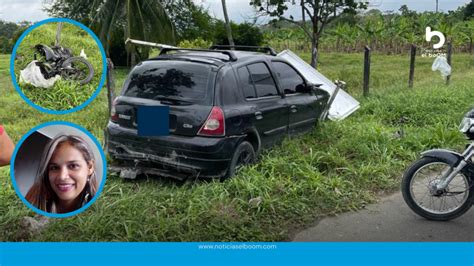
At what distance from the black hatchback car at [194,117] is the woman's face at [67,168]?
263mm

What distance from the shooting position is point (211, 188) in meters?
1.90

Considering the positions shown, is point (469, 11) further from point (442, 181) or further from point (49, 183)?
point (49, 183)

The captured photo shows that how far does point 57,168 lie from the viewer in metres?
1.53

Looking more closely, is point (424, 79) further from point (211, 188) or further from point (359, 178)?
point (211, 188)

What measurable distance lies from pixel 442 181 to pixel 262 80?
37.9 inches

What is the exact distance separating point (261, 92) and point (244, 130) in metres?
0.34

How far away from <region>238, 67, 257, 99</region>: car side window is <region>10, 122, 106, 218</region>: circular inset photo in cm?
82

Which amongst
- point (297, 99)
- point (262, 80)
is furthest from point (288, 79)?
point (262, 80)

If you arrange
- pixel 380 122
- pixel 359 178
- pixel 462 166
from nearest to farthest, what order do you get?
pixel 462 166, pixel 359 178, pixel 380 122

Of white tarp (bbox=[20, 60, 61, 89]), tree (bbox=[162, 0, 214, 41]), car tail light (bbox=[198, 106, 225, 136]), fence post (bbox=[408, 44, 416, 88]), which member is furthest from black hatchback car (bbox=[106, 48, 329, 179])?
fence post (bbox=[408, 44, 416, 88])

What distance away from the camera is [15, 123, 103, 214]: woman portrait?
1529 millimetres

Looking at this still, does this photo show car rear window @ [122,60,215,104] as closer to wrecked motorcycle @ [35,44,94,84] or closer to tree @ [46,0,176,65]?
tree @ [46,0,176,65]

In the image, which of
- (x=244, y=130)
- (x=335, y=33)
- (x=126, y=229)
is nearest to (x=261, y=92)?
(x=244, y=130)

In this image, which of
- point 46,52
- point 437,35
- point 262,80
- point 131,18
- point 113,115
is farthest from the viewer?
point 262,80
